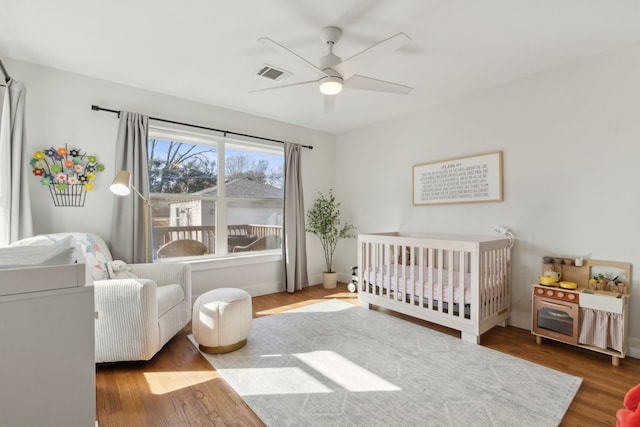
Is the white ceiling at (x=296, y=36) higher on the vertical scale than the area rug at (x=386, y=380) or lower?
higher

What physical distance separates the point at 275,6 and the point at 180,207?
8.04 ft

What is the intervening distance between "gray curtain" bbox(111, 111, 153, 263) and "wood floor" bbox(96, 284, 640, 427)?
40.3 inches

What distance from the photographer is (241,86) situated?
3.10 metres

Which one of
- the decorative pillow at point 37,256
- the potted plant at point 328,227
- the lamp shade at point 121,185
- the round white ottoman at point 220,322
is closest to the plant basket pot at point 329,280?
the potted plant at point 328,227

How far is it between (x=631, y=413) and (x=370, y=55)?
6.49 ft

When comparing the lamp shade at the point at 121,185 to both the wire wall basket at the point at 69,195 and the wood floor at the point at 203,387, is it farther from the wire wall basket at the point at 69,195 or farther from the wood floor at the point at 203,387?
the wood floor at the point at 203,387

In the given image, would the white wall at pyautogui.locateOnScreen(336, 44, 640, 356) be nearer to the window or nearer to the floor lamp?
the window

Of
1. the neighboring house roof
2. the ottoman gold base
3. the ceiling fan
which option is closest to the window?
the neighboring house roof

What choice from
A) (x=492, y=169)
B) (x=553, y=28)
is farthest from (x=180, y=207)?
(x=553, y=28)

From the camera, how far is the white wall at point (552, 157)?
7.79 ft

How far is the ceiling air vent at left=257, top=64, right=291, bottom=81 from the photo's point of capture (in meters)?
2.67

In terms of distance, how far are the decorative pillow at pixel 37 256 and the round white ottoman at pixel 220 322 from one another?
1.35 meters

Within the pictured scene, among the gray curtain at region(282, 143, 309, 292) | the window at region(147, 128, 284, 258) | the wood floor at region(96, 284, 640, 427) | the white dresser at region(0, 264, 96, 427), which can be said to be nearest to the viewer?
the white dresser at region(0, 264, 96, 427)

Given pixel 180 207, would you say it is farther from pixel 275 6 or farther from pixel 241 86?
pixel 275 6
